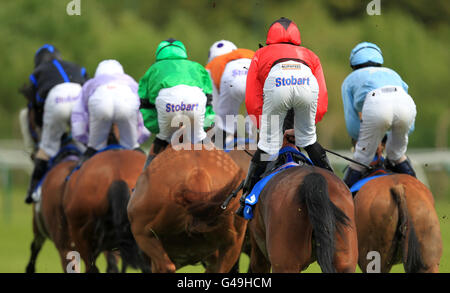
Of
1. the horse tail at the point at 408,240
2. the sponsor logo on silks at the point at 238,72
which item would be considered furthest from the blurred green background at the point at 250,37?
the horse tail at the point at 408,240

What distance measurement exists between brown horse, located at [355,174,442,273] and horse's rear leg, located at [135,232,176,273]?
1.47 meters

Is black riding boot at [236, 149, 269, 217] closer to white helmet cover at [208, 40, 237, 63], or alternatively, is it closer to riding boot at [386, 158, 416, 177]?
riding boot at [386, 158, 416, 177]

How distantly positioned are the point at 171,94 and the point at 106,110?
1.23 metres

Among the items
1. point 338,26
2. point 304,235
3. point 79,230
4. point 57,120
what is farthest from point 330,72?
point 304,235

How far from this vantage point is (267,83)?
534cm

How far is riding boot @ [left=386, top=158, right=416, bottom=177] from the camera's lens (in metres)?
6.66

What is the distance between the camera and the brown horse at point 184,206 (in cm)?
589

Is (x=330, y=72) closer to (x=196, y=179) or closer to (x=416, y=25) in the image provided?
(x=416, y=25)

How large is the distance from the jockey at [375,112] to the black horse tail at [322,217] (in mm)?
1814

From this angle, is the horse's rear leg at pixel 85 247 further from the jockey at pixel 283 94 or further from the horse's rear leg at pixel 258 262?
the jockey at pixel 283 94

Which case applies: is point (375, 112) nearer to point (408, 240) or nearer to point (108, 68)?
point (408, 240)

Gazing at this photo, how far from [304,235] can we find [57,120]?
14.8ft

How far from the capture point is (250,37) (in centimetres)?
2298
